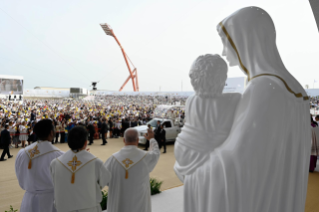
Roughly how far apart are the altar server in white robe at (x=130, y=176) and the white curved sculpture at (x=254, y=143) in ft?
4.78

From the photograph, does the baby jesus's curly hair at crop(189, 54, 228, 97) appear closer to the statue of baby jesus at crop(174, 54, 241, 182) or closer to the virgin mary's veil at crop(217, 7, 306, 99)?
the statue of baby jesus at crop(174, 54, 241, 182)

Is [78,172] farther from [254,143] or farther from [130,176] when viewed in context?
[254,143]

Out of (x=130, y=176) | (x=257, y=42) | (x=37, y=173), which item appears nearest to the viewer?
(x=257, y=42)

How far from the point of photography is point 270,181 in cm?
105

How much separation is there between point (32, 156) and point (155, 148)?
4.74ft

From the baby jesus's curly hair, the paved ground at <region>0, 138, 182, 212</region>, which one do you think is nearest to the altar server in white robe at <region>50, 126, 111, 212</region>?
the baby jesus's curly hair

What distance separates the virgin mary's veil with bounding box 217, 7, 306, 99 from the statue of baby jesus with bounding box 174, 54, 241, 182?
0.45ft

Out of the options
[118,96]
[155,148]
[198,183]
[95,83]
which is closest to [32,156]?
[155,148]

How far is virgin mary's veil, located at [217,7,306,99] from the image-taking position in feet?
3.63

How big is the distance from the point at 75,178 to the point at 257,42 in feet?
6.56

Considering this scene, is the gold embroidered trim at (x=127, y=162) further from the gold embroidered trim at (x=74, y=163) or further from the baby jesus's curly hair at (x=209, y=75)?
the baby jesus's curly hair at (x=209, y=75)

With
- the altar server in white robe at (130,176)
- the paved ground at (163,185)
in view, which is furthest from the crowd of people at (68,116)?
the altar server in white robe at (130,176)

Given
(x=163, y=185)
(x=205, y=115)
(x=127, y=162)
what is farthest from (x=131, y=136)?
(x=163, y=185)

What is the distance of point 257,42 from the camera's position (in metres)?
1.14
